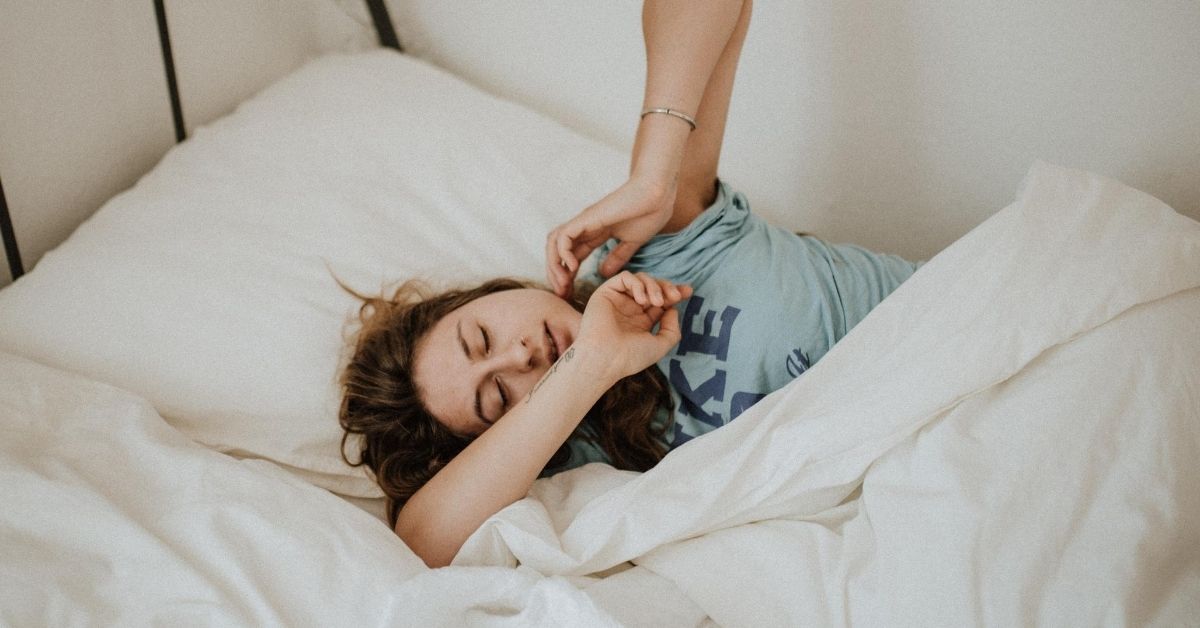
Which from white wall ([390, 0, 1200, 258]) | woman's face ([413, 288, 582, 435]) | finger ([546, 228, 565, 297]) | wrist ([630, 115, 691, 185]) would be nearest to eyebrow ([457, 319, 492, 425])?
woman's face ([413, 288, 582, 435])

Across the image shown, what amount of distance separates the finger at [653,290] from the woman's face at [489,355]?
101mm

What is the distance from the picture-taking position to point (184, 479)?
843 millimetres

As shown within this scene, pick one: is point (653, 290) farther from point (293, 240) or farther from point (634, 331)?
point (293, 240)

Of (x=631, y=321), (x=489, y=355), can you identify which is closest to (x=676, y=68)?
(x=631, y=321)

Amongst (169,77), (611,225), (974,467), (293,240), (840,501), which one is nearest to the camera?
(974,467)

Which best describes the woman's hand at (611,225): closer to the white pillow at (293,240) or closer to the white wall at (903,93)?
the white pillow at (293,240)

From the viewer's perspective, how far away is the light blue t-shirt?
3.48 ft

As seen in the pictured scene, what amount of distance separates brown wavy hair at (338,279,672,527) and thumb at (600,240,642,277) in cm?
10

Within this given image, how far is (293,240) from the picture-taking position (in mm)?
1209

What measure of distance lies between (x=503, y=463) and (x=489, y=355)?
15cm

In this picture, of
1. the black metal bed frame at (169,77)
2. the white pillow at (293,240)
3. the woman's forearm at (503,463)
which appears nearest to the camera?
the woman's forearm at (503,463)

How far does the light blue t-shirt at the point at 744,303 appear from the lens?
106 cm

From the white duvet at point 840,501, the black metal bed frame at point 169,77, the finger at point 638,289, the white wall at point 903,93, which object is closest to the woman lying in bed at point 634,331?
the finger at point 638,289

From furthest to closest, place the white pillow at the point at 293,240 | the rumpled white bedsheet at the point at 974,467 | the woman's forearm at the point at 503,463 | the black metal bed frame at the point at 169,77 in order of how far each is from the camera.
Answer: the black metal bed frame at the point at 169,77, the white pillow at the point at 293,240, the woman's forearm at the point at 503,463, the rumpled white bedsheet at the point at 974,467
